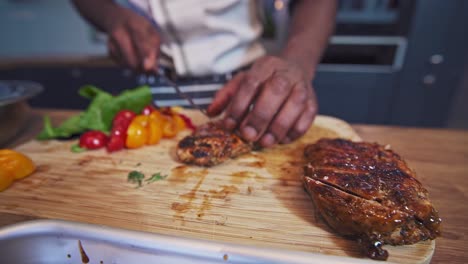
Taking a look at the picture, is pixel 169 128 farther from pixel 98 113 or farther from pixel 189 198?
pixel 189 198

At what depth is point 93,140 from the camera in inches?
54.5

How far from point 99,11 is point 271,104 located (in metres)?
1.70

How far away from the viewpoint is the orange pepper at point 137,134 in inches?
53.9

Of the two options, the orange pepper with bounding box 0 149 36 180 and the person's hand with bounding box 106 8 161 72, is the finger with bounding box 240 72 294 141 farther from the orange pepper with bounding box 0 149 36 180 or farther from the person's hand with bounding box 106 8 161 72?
the orange pepper with bounding box 0 149 36 180

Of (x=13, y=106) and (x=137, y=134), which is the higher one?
(x=13, y=106)

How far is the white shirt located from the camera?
5.92 feet

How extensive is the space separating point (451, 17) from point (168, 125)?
3133 millimetres

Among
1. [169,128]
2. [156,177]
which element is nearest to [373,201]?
[156,177]


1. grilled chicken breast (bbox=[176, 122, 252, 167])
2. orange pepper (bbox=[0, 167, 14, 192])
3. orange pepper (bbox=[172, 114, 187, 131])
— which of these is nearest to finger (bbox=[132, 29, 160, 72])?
orange pepper (bbox=[172, 114, 187, 131])

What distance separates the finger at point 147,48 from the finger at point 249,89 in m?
0.75

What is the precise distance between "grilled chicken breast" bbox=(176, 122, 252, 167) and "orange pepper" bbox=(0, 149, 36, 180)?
64cm

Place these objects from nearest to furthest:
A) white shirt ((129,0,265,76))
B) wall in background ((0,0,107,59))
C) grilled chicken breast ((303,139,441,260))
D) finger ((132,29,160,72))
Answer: grilled chicken breast ((303,139,441,260)) < finger ((132,29,160,72)) < white shirt ((129,0,265,76)) < wall in background ((0,0,107,59))

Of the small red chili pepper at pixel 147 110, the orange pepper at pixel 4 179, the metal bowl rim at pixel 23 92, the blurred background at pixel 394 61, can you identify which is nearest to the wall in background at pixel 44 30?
the blurred background at pixel 394 61

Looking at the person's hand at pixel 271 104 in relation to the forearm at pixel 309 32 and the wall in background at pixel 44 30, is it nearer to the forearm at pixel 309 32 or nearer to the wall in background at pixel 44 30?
the forearm at pixel 309 32
